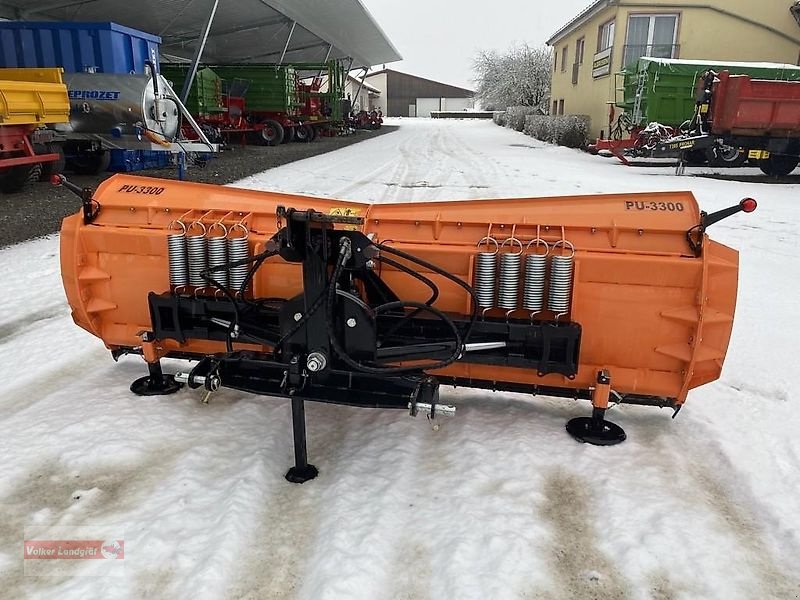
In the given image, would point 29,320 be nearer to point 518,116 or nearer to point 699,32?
point 699,32

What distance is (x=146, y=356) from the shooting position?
3.31 m

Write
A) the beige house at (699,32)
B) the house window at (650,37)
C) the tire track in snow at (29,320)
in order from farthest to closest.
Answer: the house window at (650,37)
the beige house at (699,32)
the tire track in snow at (29,320)

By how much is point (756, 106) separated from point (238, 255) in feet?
44.4

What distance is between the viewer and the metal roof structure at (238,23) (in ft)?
51.3

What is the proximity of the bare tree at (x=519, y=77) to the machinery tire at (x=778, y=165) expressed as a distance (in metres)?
29.0

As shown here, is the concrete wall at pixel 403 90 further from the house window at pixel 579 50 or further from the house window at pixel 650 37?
the house window at pixel 650 37

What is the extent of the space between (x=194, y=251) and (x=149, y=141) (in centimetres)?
824

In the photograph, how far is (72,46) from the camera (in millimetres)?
11195

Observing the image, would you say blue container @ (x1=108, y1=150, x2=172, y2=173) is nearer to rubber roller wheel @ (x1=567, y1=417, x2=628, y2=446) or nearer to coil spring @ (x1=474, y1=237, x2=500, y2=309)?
coil spring @ (x1=474, y1=237, x2=500, y2=309)

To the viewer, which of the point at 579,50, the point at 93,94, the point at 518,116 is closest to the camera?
the point at 93,94

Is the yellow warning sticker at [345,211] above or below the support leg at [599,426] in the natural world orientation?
above

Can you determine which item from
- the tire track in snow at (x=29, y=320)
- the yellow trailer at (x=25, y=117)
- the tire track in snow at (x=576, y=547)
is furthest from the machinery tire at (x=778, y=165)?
the tire track in snow at (x=29, y=320)

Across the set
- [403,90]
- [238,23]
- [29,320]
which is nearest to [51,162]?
[29,320]

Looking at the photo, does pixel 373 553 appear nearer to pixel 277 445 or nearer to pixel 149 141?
pixel 277 445
